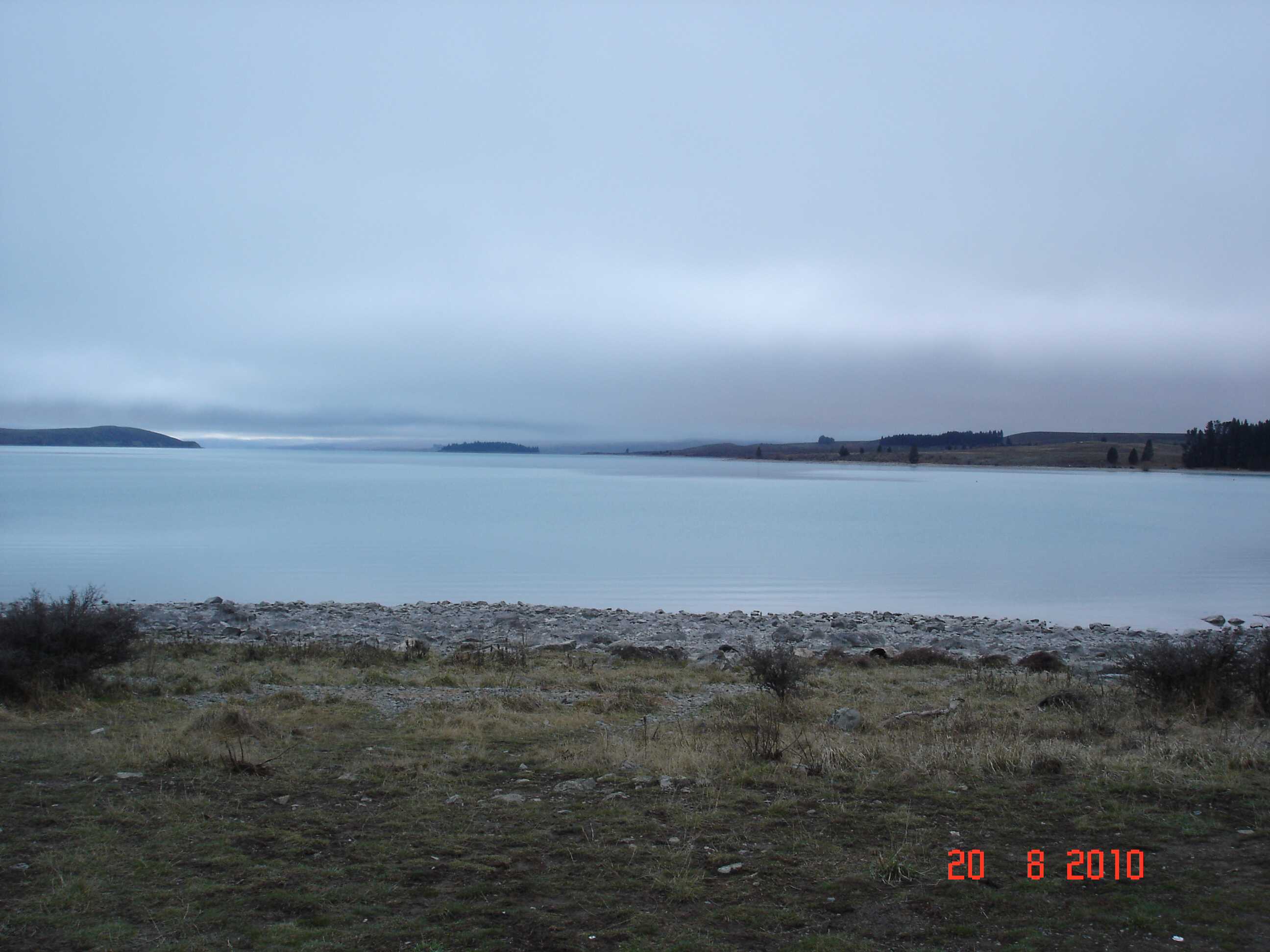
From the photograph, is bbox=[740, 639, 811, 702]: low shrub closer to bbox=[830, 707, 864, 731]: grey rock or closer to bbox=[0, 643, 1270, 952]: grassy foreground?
bbox=[0, 643, 1270, 952]: grassy foreground

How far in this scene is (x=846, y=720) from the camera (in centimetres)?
1002

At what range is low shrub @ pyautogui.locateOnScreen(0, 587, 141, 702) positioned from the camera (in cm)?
1052

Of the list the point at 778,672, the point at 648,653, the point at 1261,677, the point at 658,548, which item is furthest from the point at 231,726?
the point at 658,548

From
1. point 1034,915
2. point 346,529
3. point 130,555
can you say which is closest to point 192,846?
point 1034,915

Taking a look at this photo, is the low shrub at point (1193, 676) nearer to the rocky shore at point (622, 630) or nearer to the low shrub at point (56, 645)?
the rocky shore at point (622, 630)

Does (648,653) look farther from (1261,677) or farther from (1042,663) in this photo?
(1261,677)

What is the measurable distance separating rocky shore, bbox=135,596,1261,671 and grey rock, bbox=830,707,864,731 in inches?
238

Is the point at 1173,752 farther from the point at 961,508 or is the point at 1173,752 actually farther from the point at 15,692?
the point at 961,508

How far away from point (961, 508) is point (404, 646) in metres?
60.0

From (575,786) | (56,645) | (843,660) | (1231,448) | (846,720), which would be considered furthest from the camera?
(1231,448)

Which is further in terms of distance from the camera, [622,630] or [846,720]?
[622,630]

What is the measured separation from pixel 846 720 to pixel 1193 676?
483 centimetres
